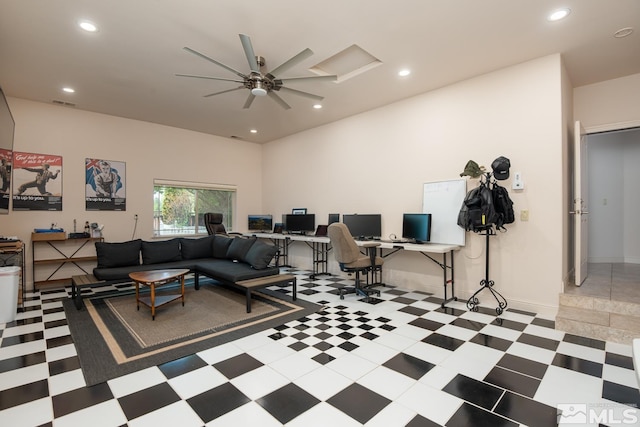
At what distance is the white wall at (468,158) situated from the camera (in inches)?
141

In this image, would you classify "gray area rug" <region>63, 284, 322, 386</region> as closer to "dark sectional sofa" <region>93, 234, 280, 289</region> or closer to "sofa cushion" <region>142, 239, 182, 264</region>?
"dark sectional sofa" <region>93, 234, 280, 289</region>

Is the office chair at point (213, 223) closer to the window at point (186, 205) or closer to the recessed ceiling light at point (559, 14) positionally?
the window at point (186, 205)

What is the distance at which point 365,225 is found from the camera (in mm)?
5254

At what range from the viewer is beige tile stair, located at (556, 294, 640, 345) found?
2854 millimetres

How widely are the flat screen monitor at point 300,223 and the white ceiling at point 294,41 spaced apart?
8.51 feet

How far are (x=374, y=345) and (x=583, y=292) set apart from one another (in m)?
2.61

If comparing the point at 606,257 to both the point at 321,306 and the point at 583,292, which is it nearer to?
the point at 583,292

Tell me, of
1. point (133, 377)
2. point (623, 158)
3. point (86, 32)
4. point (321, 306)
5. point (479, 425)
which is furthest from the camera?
point (623, 158)

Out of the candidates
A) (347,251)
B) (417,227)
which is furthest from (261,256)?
(417,227)

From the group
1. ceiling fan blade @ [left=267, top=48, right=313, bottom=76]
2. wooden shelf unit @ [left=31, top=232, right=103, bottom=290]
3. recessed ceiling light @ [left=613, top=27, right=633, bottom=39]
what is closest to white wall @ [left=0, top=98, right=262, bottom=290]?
wooden shelf unit @ [left=31, top=232, right=103, bottom=290]

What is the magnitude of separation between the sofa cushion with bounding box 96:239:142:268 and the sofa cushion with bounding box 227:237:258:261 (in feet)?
4.91

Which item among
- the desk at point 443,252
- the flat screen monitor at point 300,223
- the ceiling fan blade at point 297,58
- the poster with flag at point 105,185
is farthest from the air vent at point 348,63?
the poster with flag at point 105,185

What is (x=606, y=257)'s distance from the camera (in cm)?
565

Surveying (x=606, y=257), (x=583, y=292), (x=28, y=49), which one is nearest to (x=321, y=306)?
(x=583, y=292)
